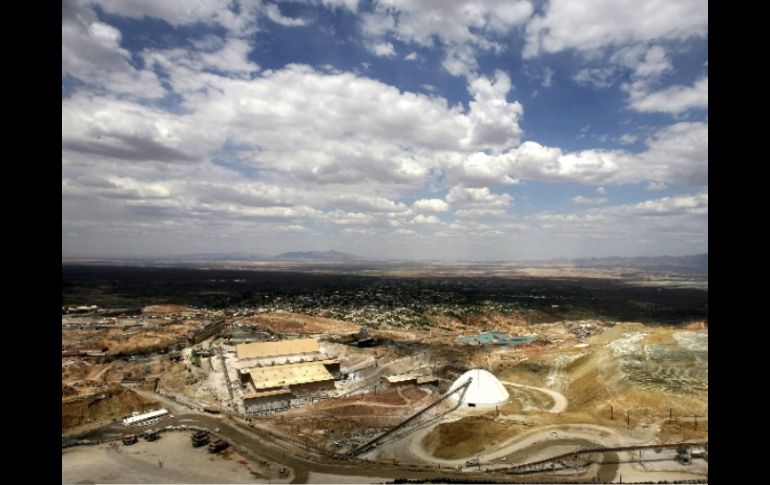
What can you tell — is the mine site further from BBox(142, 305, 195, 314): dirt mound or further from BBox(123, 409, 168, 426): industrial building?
BBox(142, 305, 195, 314): dirt mound

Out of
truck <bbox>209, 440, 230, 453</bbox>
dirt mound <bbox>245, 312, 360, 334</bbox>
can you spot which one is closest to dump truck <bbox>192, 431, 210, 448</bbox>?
truck <bbox>209, 440, 230, 453</bbox>

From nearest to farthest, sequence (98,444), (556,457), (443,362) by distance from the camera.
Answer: (556,457), (98,444), (443,362)

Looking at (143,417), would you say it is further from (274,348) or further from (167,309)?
(167,309)

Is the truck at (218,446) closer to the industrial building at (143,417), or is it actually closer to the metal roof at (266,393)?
the industrial building at (143,417)
